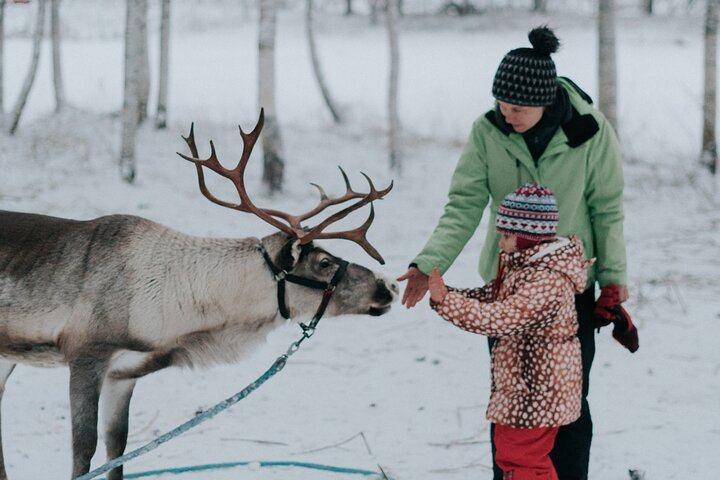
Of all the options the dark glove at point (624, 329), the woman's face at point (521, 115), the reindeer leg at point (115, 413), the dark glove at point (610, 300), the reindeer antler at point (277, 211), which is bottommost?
the reindeer leg at point (115, 413)

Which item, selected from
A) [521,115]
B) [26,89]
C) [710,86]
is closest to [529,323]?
[521,115]

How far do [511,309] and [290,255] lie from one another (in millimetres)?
1183

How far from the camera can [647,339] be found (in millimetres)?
6227

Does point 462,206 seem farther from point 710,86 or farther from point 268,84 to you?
point 710,86

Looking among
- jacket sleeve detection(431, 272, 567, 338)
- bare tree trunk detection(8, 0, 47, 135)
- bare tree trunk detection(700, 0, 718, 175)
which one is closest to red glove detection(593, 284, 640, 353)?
jacket sleeve detection(431, 272, 567, 338)

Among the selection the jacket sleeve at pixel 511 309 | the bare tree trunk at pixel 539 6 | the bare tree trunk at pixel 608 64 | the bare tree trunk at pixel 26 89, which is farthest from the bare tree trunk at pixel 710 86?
the bare tree trunk at pixel 539 6

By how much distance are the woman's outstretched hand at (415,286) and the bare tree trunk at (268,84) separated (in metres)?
8.03

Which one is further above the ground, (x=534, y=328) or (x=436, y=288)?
(x=436, y=288)

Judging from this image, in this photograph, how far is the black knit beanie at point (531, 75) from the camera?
317 cm

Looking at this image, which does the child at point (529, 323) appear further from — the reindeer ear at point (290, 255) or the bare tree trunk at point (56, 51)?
the bare tree trunk at point (56, 51)

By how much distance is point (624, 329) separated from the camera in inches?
137

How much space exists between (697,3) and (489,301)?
31.5m

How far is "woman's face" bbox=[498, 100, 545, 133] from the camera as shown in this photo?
325 cm

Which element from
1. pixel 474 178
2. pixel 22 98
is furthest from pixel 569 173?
pixel 22 98
